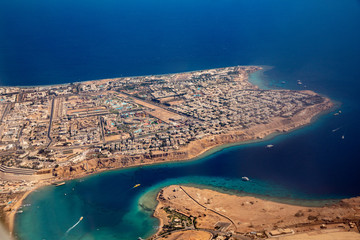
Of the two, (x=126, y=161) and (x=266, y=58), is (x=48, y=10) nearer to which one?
(x=266, y=58)

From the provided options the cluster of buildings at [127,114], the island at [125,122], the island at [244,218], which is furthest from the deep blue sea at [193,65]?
the cluster of buildings at [127,114]

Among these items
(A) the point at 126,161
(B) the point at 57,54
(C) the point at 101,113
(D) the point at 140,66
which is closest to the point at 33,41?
(B) the point at 57,54

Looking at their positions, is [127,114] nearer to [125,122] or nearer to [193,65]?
[125,122]

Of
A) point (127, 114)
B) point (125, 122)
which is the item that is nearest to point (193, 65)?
point (127, 114)

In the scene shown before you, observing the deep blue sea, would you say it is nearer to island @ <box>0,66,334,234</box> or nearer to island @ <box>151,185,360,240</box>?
island @ <box>151,185,360,240</box>

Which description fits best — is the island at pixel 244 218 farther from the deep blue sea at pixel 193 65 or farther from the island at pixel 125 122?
the island at pixel 125 122
